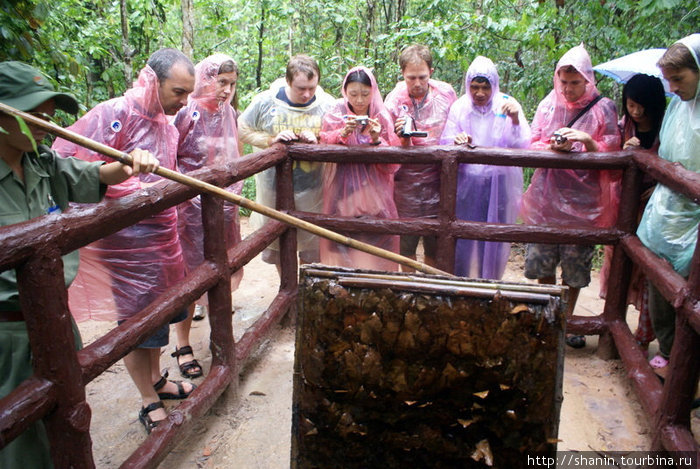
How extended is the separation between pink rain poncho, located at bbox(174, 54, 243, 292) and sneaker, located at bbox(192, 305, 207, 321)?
81cm

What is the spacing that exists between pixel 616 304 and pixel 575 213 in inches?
24.8

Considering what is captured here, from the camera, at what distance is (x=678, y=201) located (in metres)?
2.51

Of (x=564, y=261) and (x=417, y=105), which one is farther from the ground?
(x=417, y=105)

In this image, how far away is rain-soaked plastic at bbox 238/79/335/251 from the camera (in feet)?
11.8

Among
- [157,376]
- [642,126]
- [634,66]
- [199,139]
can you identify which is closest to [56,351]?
[157,376]

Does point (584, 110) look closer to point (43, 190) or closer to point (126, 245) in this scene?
point (126, 245)

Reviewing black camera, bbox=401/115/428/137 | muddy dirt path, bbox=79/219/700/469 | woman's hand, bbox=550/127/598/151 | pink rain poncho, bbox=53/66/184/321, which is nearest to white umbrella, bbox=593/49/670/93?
woman's hand, bbox=550/127/598/151

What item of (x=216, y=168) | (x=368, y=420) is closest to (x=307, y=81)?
(x=216, y=168)

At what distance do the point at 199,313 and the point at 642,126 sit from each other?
131 inches

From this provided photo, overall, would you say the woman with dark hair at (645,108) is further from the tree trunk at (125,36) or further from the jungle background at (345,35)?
the tree trunk at (125,36)

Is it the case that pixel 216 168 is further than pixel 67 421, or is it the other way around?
pixel 216 168

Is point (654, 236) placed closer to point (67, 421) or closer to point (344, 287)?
point (344, 287)

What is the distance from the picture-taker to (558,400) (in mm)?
1510

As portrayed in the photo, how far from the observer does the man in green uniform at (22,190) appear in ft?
5.21
